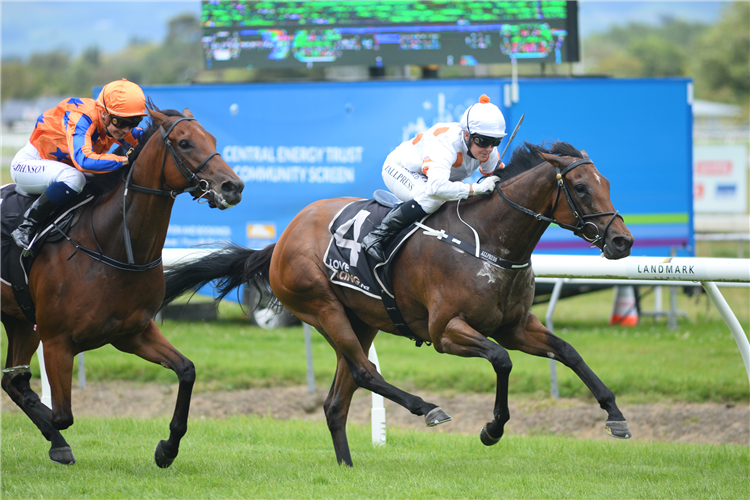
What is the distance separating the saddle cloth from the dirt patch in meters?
2.34

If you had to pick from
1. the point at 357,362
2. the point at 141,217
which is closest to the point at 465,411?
the point at 357,362

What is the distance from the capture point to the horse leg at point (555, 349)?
4242 mm

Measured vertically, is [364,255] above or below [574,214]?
below

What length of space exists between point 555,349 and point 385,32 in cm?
585

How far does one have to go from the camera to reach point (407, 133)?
987 cm

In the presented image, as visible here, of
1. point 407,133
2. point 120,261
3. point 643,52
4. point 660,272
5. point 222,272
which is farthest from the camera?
point 643,52

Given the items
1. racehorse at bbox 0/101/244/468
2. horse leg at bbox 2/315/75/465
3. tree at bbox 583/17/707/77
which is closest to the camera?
racehorse at bbox 0/101/244/468

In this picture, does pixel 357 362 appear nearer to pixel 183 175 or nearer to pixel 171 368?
pixel 171 368

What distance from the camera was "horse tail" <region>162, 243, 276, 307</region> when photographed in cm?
555

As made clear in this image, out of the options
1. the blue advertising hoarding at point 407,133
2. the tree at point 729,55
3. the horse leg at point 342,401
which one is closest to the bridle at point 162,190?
the horse leg at point 342,401

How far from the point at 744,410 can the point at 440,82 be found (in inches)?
193

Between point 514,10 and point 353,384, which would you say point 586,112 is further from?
point 353,384

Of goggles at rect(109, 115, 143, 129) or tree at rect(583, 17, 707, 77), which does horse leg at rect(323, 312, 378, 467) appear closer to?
goggles at rect(109, 115, 143, 129)

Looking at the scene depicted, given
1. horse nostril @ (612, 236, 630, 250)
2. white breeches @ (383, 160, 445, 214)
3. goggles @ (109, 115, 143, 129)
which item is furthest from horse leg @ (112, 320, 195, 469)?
horse nostril @ (612, 236, 630, 250)
